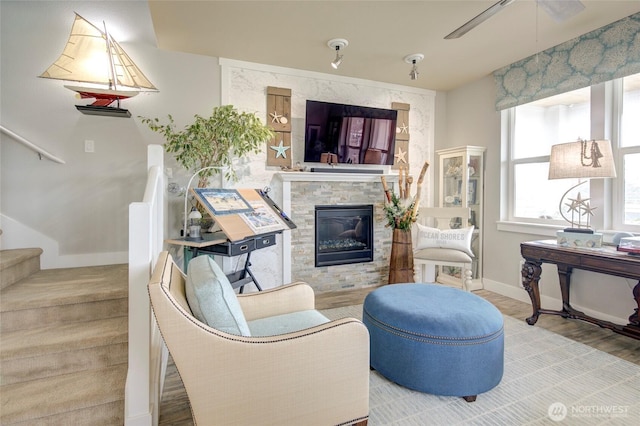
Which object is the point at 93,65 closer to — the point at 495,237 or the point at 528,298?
the point at 495,237

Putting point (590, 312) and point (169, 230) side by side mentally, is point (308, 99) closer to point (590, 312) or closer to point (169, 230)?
point (169, 230)

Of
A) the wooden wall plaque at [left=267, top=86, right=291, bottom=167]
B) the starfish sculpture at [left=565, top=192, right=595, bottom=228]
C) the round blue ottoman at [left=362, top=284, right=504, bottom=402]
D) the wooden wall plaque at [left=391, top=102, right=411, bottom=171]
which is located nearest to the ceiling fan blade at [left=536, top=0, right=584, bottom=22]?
the starfish sculpture at [left=565, top=192, right=595, bottom=228]

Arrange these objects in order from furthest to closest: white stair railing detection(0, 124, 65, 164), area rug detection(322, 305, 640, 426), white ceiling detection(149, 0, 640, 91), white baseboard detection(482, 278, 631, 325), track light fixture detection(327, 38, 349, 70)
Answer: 1. track light fixture detection(327, 38, 349, 70)
2. white baseboard detection(482, 278, 631, 325)
3. white stair railing detection(0, 124, 65, 164)
4. white ceiling detection(149, 0, 640, 91)
5. area rug detection(322, 305, 640, 426)

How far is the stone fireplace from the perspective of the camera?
11.9ft

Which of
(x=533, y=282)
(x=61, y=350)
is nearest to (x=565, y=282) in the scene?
(x=533, y=282)

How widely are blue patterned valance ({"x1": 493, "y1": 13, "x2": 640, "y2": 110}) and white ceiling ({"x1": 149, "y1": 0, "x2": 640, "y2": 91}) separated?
0.35 ft

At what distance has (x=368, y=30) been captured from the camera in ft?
9.09

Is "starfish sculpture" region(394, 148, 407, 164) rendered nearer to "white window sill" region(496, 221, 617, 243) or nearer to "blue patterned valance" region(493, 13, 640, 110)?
"blue patterned valance" region(493, 13, 640, 110)

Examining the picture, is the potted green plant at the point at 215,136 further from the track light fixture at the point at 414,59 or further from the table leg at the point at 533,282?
the table leg at the point at 533,282

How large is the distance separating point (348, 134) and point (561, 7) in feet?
7.41

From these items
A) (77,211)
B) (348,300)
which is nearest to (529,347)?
(348,300)

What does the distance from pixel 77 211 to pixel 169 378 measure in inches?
74.0

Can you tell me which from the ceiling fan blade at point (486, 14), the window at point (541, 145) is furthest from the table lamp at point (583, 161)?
the ceiling fan blade at point (486, 14)

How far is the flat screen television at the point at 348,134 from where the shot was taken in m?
3.69
